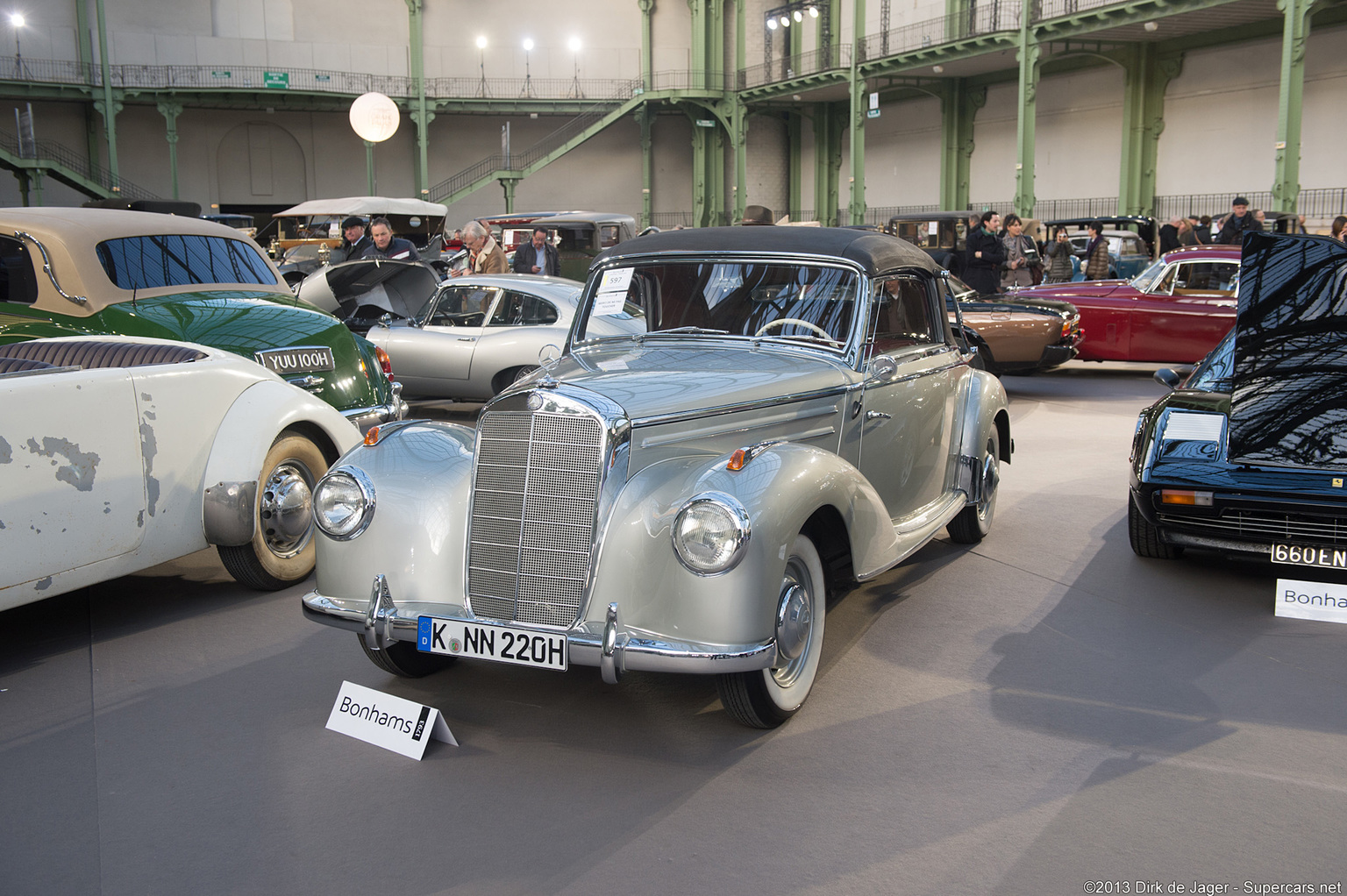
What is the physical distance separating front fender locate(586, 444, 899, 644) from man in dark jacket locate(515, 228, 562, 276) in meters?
13.7

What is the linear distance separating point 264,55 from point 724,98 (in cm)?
1604

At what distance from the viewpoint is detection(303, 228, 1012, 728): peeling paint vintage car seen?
143 inches

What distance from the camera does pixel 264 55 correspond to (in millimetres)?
38000

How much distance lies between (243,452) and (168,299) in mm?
2452

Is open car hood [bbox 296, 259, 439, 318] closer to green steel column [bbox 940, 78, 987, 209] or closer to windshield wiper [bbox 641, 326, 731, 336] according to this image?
windshield wiper [bbox 641, 326, 731, 336]

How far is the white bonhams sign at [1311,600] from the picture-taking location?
470cm

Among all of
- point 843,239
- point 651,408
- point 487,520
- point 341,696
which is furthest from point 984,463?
point 341,696

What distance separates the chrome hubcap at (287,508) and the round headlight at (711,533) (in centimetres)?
255

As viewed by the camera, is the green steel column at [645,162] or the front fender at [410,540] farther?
the green steel column at [645,162]

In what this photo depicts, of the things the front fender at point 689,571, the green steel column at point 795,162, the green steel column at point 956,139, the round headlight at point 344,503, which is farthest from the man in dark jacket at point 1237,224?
the green steel column at point 795,162

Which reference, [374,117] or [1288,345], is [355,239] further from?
[1288,345]

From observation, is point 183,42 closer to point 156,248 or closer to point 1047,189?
point 1047,189

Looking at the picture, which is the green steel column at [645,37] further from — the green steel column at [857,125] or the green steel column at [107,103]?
the green steel column at [107,103]

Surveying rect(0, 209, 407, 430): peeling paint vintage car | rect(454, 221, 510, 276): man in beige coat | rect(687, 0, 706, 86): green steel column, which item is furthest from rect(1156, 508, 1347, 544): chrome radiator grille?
rect(687, 0, 706, 86): green steel column
